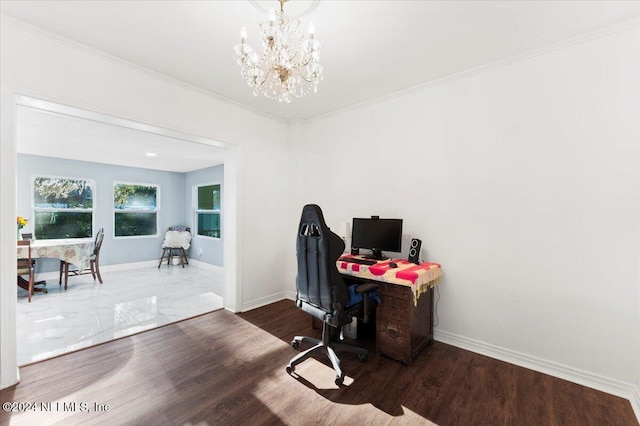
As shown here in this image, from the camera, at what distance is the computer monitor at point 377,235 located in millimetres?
2850

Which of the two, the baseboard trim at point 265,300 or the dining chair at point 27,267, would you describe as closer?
the baseboard trim at point 265,300

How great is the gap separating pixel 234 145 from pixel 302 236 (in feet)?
6.16

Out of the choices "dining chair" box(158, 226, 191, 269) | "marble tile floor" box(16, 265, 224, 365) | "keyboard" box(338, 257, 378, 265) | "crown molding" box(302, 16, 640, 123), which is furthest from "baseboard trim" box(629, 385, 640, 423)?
"dining chair" box(158, 226, 191, 269)

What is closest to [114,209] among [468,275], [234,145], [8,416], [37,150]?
[37,150]

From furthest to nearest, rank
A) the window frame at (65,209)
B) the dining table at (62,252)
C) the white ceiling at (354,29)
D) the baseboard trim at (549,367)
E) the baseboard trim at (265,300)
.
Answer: the window frame at (65,209) → the dining table at (62,252) → the baseboard trim at (265,300) → the baseboard trim at (549,367) → the white ceiling at (354,29)

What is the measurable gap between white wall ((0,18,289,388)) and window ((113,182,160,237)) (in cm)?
449

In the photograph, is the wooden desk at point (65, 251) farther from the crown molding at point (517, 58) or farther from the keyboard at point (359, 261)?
the crown molding at point (517, 58)

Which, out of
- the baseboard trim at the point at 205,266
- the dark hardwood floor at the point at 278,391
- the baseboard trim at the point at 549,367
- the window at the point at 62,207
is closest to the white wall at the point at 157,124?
the dark hardwood floor at the point at 278,391

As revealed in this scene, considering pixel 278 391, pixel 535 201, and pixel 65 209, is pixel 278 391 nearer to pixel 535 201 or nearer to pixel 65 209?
pixel 535 201

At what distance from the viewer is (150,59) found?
2.48 metres

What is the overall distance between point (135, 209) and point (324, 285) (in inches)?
254

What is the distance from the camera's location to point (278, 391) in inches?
77.4

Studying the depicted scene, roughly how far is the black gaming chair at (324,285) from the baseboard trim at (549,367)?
102 cm

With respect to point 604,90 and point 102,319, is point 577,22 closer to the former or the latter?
point 604,90
